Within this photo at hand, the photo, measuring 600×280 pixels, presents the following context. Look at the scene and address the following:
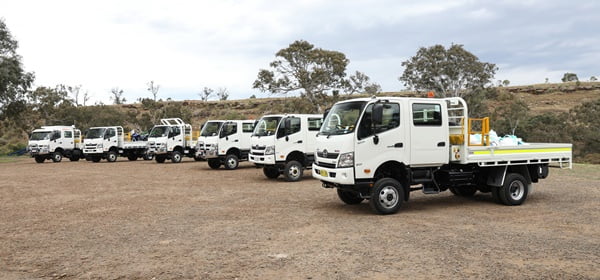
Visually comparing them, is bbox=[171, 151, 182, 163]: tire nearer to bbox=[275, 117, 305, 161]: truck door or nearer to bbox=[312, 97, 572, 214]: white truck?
bbox=[275, 117, 305, 161]: truck door

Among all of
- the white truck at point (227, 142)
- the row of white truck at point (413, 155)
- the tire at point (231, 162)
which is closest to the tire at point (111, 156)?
the white truck at point (227, 142)

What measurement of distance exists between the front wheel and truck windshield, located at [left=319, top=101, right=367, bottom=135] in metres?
10.1

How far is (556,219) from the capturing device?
26.2ft

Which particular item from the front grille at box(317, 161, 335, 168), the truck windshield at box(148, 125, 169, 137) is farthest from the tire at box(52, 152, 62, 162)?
the front grille at box(317, 161, 335, 168)

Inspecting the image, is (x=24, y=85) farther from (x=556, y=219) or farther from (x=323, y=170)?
(x=556, y=219)

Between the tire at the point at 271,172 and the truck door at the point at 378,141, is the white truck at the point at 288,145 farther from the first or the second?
the truck door at the point at 378,141

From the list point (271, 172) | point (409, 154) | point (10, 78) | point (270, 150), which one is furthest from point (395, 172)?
point (10, 78)

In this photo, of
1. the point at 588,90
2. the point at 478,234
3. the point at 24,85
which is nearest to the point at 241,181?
the point at 478,234

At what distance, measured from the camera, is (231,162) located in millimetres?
18469

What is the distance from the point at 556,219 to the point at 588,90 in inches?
2624

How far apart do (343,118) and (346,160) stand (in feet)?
3.01

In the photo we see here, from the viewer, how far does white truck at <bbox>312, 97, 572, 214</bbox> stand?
8.16 meters

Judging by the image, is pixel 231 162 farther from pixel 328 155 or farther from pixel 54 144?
pixel 54 144

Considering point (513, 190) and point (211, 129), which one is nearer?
point (513, 190)
